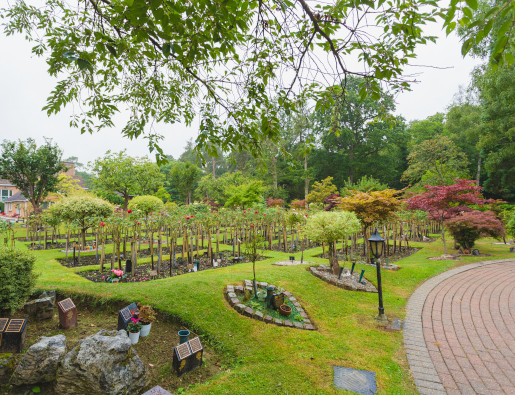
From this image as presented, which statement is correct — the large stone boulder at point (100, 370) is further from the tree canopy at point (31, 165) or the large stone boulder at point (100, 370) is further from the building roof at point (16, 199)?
the building roof at point (16, 199)

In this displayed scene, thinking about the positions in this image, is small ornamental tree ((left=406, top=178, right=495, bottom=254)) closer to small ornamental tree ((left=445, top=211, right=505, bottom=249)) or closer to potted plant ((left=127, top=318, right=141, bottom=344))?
small ornamental tree ((left=445, top=211, right=505, bottom=249))

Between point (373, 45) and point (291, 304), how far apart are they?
4.58 metres

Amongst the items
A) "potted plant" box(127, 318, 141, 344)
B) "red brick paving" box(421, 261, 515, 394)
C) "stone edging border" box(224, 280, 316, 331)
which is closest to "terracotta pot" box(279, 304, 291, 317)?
"stone edging border" box(224, 280, 316, 331)

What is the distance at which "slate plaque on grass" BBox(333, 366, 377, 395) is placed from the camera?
10.1 ft

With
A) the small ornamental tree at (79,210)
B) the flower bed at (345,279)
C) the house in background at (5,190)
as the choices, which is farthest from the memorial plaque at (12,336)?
the house in background at (5,190)

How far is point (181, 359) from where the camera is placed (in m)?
3.13

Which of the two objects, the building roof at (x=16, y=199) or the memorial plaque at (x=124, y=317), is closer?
the memorial plaque at (x=124, y=317)

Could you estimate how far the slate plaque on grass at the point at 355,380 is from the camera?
3.07m

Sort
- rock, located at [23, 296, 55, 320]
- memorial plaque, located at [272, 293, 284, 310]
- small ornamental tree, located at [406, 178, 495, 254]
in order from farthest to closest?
1. small ornamental tree, located at [406, 178, 495, 254]
2. memorial plaque, located at [272, 293, 284, 310]
3. rock, located at [23, 296, 55, 320]

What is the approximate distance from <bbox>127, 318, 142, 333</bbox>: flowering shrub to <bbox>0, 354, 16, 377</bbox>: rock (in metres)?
1.17

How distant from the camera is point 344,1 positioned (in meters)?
2.78

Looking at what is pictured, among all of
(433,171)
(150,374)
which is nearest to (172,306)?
(150,374)

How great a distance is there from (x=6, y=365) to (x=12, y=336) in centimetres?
55

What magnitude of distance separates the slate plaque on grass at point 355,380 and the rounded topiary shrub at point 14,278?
4.35 metres
